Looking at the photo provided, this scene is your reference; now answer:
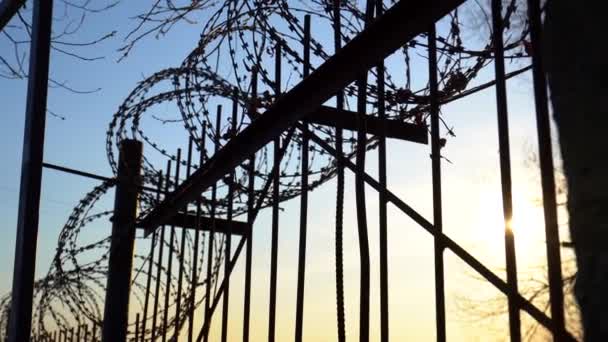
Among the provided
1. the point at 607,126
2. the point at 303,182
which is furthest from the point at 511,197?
the point at 607,126

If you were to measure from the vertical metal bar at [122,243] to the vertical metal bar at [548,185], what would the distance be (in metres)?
4.34

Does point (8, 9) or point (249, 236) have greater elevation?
point (8, 9)

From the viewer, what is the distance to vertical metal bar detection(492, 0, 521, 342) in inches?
80.0

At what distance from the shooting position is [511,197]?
2068 mm

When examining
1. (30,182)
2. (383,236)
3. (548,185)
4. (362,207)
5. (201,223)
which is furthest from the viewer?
(201,223)

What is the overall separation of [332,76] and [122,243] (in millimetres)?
3807

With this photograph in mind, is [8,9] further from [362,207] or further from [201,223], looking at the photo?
[362,207]

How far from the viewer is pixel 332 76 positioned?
Result: 113 inches

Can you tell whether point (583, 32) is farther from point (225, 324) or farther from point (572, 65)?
point (225, 324)

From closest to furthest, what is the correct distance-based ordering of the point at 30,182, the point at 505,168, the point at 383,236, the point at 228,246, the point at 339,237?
the point at 505,168, the point at 383,236, the point at 339,237, the point at 30,182, the point at 228,246

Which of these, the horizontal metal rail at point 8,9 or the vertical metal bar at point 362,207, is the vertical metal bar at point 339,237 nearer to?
the vertical metal bar at point 362,207

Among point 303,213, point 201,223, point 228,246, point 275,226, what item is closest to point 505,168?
point 303,213

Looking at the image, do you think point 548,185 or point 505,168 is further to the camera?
point 505,168

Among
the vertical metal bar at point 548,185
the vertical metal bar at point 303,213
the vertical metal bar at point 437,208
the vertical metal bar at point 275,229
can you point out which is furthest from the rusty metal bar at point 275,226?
the vertical metal bar at point 548,185
